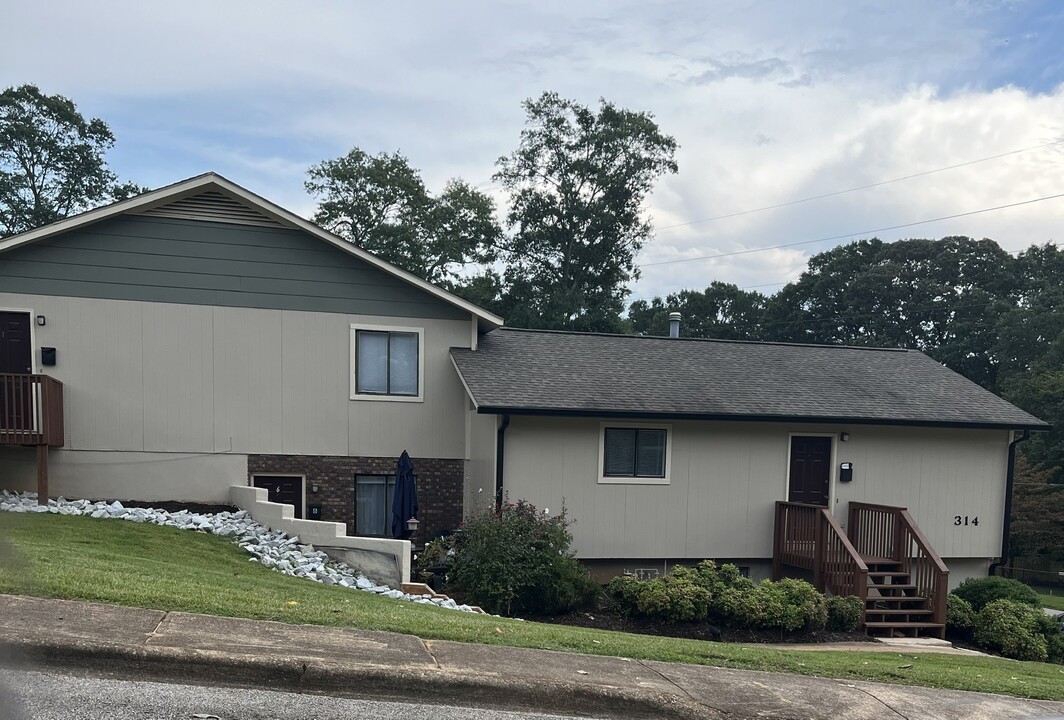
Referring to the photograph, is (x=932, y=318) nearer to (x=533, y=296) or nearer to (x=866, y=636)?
(x=533, y=296)

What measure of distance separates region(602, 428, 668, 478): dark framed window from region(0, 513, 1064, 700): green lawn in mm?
4886

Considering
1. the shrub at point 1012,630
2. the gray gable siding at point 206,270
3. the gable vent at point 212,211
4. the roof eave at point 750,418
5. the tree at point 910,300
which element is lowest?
the shrub at point 1012,630

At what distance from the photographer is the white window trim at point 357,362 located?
47.2ft

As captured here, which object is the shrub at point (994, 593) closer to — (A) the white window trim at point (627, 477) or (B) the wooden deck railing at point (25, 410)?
(A) the white window trim at point (627, 477)

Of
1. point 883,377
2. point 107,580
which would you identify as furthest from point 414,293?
point 883,377

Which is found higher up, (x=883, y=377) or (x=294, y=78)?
(x=294, y=78)

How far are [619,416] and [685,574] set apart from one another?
270cm

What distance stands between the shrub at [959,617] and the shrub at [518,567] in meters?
5.79

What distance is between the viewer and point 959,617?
13.0 meters

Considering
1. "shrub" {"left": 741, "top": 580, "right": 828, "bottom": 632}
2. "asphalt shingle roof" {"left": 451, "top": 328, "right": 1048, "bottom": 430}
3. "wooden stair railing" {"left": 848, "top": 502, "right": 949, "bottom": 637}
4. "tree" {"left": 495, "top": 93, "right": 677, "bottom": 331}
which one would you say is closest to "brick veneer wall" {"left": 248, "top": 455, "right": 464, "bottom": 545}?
"asphalt shingle roof" {"left": 451, "top": 328, "right": 1048, "bottom": 430}

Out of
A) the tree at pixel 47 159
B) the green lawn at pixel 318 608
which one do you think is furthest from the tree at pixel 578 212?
the green lawn at pixel 318 608

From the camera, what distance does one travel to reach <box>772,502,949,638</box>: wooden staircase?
12.7 metres

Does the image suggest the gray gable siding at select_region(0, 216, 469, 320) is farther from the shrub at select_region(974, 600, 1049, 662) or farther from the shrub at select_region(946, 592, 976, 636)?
the shrub at select_region(974, 600, 1049, 662)

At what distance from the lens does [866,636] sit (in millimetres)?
12141
